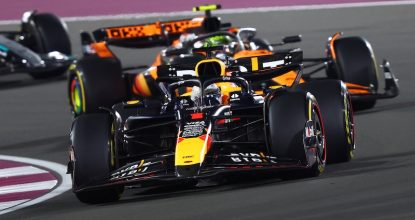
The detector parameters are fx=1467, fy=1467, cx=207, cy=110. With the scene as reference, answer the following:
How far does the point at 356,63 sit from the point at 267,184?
5042mm

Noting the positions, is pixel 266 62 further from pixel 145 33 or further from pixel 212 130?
pixel 145 33

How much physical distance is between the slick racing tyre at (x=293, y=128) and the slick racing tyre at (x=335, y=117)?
618 mm

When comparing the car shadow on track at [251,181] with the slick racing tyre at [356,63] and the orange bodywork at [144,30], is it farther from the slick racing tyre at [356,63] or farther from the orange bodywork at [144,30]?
the orange bodywork at [144,30]

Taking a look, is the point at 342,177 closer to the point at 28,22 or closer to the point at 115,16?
the point at 28,22

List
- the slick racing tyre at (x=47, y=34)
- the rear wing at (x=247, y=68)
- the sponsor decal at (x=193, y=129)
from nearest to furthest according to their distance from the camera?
1. the sponsor decal at (x=193, y=129)
2. the rear wing at (x=247, y=68)
3. the slick racing tyre at (x=47, y=34)

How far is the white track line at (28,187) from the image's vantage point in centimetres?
1222

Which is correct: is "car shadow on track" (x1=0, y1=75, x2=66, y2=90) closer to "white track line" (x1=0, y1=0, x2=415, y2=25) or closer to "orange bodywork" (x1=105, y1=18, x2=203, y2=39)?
"orange bodywork" (x1=105, y1=18, x2=203, y2=39)

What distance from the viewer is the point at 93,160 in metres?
10.9

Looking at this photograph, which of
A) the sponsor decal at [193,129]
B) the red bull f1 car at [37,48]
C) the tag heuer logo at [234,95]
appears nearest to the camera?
the sponsor decal at [193,129]

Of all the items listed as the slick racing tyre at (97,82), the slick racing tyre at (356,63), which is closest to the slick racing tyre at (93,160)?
the slick racing tyre at (356,63)

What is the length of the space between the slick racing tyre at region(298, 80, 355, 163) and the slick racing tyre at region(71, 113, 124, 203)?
1823 millimetres

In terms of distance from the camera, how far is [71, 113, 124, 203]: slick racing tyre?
10.8 meters

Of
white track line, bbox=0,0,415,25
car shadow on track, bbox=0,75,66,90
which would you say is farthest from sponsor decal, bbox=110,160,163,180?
white track line, bbox=0,0,415,25

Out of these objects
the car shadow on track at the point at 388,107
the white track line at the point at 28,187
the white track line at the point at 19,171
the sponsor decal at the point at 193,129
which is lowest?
the car shadow on track at the point at 388,107
